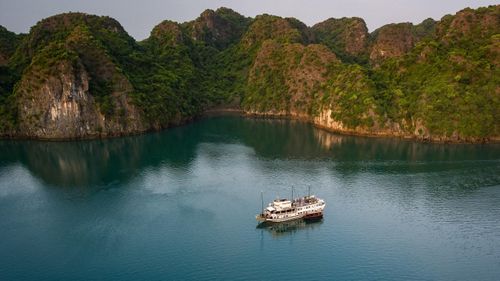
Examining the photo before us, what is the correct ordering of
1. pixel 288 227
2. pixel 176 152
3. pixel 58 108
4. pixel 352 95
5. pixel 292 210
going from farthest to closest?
pixel 352 95 → pixel 58 108 → pixel 176 152 → pixel 292 210 → pixel 288 227

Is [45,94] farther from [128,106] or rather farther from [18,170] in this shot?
[18,170]

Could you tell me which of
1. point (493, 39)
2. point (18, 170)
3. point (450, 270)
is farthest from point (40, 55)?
point (493, 39)

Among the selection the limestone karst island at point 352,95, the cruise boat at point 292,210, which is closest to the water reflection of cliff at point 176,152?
the limestone karst island at point 352,95

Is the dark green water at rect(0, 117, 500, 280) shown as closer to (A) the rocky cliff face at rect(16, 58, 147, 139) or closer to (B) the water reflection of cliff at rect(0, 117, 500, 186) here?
(B) the water reflection of cliff at rect(0, 117, 500, 186)

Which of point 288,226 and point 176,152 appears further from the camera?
point 176,152

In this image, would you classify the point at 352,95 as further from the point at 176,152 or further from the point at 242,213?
the point at 242,213

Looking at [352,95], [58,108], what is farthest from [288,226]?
[58,108]

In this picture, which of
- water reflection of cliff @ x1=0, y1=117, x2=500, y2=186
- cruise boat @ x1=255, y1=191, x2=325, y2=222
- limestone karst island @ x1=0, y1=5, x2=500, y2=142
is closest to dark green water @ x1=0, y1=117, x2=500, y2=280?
water reflection of cliff @ x1=0, y1=117, x2=500, y2=186
